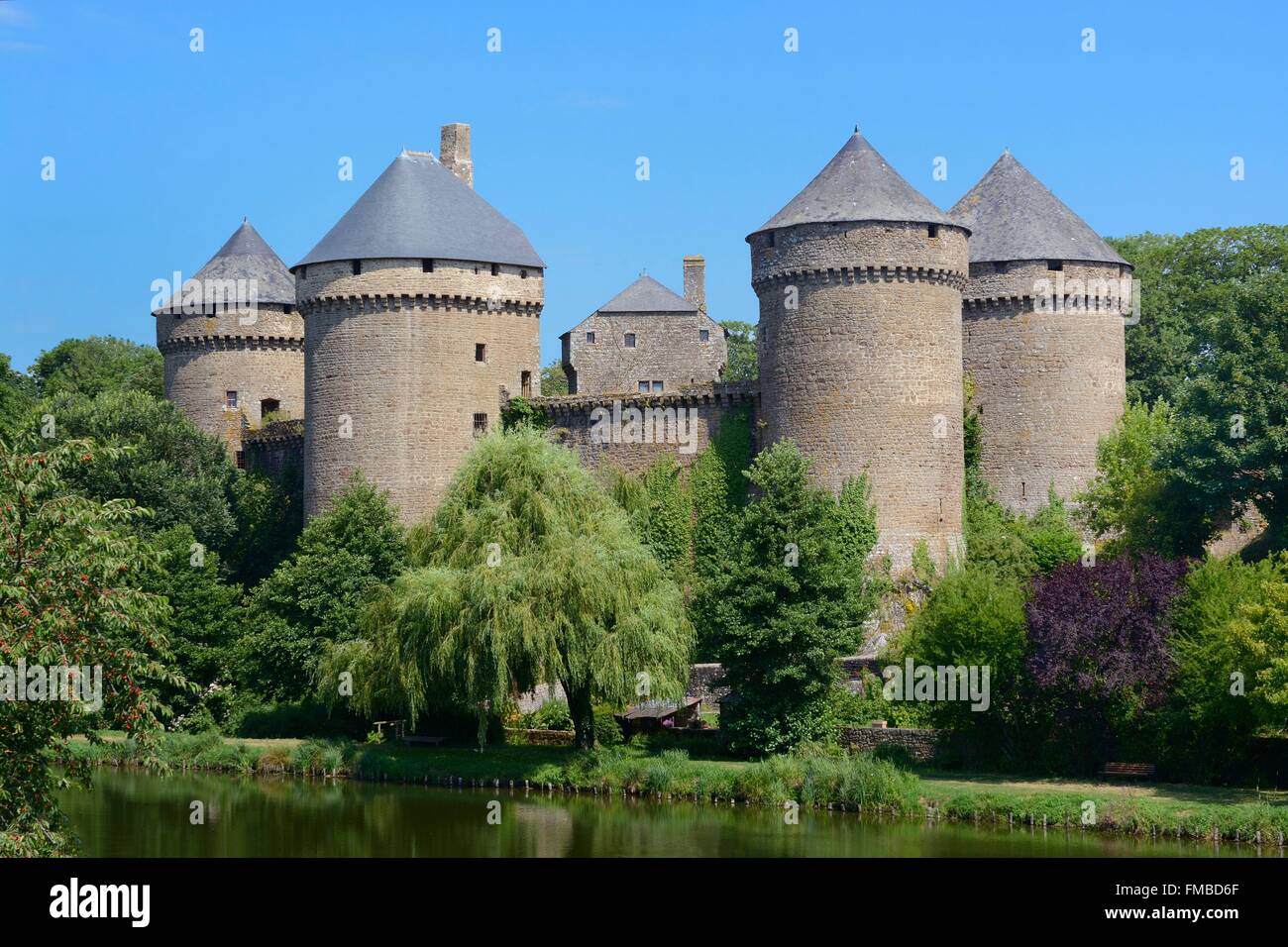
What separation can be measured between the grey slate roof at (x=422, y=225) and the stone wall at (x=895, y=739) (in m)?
15.1

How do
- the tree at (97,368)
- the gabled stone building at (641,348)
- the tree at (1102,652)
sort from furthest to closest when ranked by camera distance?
the tree at (97,368)
the gabled stone building at (641,348)
the tree at (1102,652)

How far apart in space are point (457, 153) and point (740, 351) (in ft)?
99.7

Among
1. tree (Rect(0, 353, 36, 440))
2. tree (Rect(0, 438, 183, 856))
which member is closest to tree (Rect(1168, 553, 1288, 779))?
tree (Rect(0, 438, 183, 856))

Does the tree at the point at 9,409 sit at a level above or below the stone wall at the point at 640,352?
below

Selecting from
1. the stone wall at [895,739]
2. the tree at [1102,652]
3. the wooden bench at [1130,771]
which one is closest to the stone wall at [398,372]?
the stone wall at [895,739]

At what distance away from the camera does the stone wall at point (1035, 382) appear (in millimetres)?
43938

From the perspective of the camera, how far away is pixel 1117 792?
101ft

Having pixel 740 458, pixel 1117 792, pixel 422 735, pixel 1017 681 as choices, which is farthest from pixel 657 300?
pixel 1117 792

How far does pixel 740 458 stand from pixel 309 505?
377 inches

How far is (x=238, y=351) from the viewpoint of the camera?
52.3 metres

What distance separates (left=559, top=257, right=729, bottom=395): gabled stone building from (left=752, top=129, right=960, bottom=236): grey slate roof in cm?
1189

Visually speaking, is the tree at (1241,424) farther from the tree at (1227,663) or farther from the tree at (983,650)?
the tree at (983,650)

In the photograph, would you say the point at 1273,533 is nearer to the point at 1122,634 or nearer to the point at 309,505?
the point at 1122,634

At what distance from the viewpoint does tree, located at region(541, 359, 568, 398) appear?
242 ft
